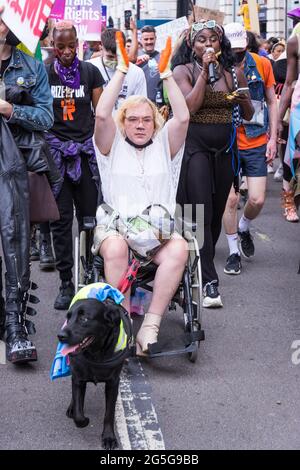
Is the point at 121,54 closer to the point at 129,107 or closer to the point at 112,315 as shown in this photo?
the point at 129,107

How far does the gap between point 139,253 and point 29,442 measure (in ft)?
4.99

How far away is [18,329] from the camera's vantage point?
5211 mm

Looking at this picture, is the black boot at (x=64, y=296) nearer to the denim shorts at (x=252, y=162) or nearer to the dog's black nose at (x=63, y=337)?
the denim shorts at (x=252, y=162)

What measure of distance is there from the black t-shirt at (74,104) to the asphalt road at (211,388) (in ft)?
4.15

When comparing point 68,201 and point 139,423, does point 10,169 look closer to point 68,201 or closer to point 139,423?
point 68,201

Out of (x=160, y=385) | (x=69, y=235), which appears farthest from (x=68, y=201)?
(x=160, y=385)

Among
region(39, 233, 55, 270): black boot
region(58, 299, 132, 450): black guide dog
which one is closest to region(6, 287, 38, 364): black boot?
region(58, 299, 132, 450): black guide dog

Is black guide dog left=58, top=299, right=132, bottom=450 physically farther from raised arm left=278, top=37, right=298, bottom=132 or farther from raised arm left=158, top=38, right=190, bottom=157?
raised arm left=278, top=37, right=298, bottom=132

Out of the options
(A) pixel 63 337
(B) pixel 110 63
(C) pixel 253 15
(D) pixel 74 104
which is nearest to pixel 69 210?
(D) pixel 74 104

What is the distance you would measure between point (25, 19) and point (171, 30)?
239 inches

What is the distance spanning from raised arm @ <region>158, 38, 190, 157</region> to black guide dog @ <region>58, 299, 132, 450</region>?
1.60 meters

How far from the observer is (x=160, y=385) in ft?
16.1

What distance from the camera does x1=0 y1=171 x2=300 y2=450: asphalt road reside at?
4.19m

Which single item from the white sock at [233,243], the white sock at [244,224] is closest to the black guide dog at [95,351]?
the white sock at [233,243]
